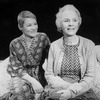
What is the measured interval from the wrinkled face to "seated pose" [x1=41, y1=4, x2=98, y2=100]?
260 millimetres

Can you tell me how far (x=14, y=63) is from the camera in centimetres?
272

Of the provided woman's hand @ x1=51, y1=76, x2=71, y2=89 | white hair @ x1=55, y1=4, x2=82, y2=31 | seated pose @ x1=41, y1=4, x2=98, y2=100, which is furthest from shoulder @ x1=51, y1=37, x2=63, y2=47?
woman's hand @ x1=51, y1=76, x2=71, y2=89

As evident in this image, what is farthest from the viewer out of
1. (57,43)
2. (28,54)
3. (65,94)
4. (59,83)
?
(28,54)

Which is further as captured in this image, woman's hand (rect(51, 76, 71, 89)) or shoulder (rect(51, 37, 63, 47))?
shoulder (rect(51, 37, 63, 47))

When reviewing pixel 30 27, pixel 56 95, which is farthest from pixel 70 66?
pixel 30 27

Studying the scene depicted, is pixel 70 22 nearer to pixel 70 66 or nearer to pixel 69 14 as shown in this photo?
pixel 69 14

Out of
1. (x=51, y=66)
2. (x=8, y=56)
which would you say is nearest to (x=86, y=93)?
(x=51, y=66)

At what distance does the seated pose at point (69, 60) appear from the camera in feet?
8.02

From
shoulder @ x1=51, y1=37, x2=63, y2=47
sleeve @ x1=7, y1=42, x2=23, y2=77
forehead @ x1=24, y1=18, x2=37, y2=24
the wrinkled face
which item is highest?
forehead @ x1=24, y1=18, x2=37, y2=24

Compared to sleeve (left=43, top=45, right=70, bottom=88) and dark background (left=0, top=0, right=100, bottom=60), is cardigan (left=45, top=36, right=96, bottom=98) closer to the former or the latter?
sleeve (left=43, top=45, right=70, bottom=88)

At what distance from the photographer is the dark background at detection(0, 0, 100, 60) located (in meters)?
2.75

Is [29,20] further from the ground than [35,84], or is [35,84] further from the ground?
[29,20]

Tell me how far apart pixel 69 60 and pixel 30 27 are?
0.54m

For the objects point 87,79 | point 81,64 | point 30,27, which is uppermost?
point 30,27
